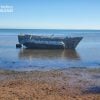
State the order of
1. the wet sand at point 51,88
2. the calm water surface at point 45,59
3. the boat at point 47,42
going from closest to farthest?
1. the wet sand at point 51,88
2. the calm water surface at point 45,59
3. the boat at point 47,42

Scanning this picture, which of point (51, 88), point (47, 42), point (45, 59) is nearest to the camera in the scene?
point (51, 88)

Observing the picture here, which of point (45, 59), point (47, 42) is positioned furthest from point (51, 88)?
point (47, 42)

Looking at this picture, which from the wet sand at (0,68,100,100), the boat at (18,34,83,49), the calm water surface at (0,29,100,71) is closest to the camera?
the wet sand at (0,68,100,100)

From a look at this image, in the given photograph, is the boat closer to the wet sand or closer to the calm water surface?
the calm water surface

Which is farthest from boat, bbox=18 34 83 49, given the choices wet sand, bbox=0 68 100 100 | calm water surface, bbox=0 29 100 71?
wet sand, bbox=0 68 100 100

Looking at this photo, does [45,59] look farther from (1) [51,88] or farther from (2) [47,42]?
(1) [51,88]

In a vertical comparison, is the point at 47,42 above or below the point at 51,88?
below

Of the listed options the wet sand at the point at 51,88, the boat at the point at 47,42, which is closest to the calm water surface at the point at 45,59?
the boat at the point at 47,42

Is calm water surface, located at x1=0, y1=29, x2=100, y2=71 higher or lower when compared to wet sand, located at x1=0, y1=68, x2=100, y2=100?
lower

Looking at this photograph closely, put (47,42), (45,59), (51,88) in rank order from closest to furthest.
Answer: (51,88) < (45,59) < (47,42)

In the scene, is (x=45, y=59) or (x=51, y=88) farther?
(x=45, y=59)

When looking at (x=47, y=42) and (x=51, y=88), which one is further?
(x=47, y=42)

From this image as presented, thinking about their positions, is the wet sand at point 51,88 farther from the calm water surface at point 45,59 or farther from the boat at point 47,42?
the boat at point 47,42

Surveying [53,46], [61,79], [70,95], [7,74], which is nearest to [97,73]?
[61,79]
